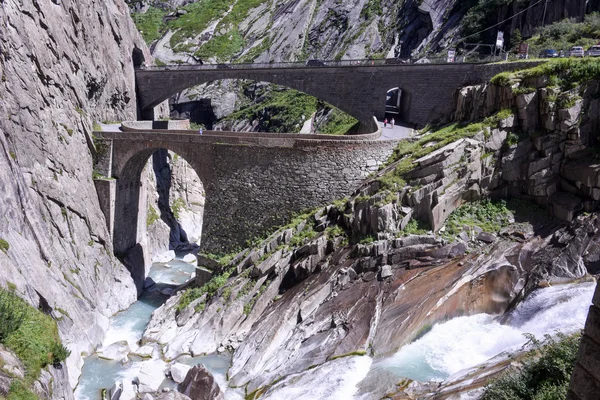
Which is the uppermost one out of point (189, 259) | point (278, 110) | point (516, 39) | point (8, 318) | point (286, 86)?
point (516, 39)

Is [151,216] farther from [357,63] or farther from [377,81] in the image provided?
[377,81]

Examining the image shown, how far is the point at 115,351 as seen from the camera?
2686cm

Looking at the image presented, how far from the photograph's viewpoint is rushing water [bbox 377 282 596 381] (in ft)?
65.6

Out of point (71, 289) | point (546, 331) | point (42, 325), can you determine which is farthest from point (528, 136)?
point (71, 289)

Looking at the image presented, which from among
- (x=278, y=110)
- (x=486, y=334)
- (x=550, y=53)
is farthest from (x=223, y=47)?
(x=486, y=334)

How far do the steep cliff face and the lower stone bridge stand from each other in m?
2.03

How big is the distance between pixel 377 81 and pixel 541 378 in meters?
26.7

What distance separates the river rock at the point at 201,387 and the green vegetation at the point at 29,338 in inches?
228

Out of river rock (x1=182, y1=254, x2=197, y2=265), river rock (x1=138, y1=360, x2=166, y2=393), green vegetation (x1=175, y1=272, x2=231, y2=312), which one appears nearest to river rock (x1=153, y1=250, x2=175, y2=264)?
river rock (x1=182, y1=254, x2=197, y2=265)

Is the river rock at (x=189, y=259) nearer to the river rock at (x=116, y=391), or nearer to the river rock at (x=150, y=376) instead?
the river rock at (x=150, y=376)

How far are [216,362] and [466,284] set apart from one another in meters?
12.6

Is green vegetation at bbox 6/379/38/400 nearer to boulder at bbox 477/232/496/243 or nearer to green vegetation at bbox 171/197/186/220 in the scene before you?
boulder at bbox 477/232/496/243

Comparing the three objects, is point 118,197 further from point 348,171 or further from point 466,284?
point 466,284

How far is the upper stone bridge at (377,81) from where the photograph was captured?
3391 cm
